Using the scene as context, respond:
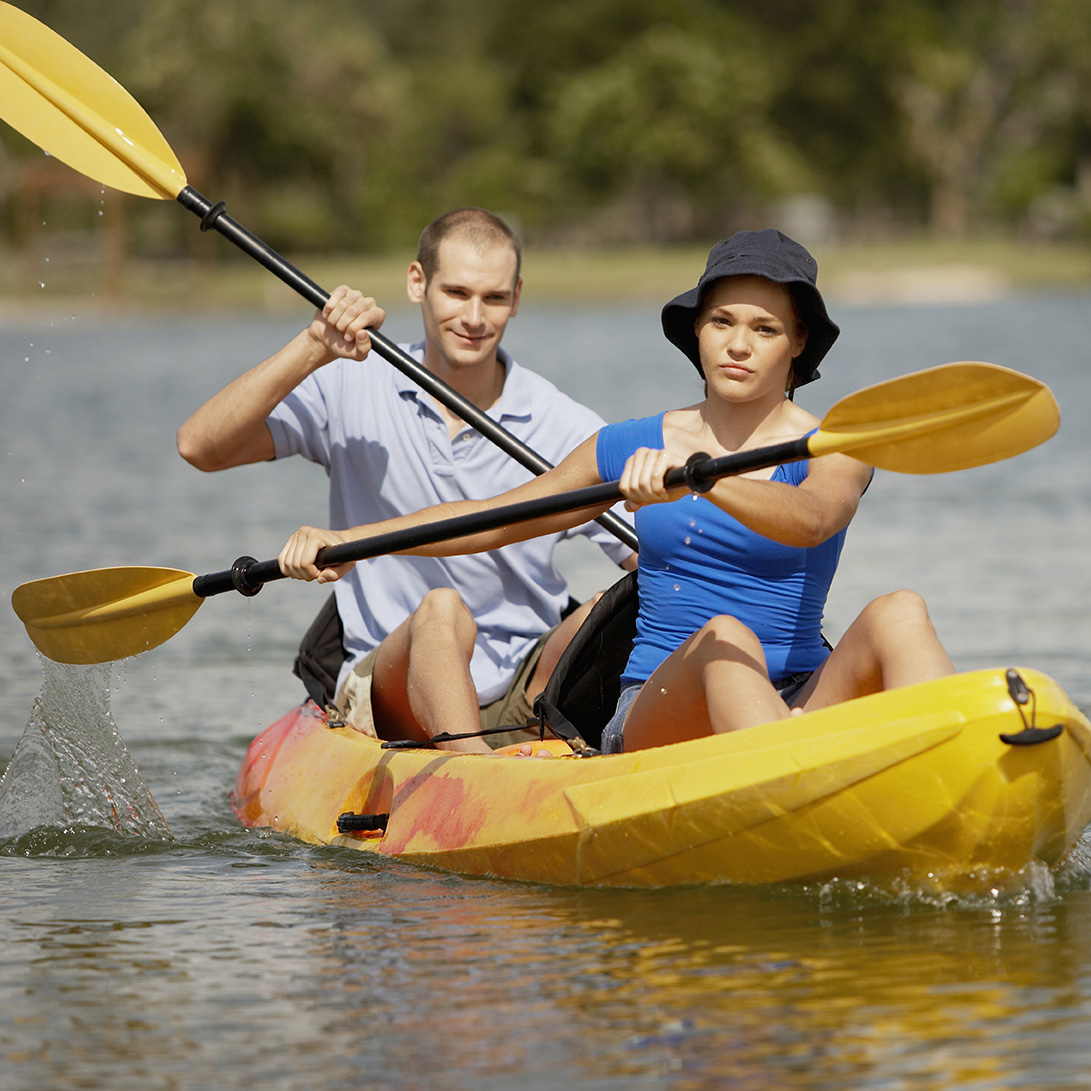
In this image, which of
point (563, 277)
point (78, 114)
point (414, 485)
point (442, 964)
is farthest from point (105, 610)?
point (563, 277)

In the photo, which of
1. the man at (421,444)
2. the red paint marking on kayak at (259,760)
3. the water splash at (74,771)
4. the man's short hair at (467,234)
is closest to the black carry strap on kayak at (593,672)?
the man at (421,444)

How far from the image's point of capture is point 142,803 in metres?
5.07

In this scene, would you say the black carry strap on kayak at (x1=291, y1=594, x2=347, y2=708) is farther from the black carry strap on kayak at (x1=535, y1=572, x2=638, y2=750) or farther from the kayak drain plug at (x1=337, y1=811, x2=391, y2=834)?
the black carry strap on kayak at (x1=535, y1=572, x2=638, y2=750)

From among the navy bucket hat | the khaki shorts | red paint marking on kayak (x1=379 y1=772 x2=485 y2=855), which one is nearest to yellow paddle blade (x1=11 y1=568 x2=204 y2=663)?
the khaki shorts

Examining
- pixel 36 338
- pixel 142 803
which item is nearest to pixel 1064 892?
pixel 142 803

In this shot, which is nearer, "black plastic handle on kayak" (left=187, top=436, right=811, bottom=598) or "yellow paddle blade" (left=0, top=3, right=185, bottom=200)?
"black plastic handle on kayak" (left=187, top=436, right=811, bottom=598)

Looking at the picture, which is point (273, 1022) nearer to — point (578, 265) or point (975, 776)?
point (975, 776)

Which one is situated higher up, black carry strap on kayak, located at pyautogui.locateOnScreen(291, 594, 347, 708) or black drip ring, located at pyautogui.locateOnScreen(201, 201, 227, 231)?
black drip ring, located at pyautogui.locateOnScreen(201, 201, 227, 231)

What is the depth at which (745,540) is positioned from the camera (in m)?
3.66

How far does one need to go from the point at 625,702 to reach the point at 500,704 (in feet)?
2.45

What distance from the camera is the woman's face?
3.63m

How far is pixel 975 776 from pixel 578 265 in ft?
146

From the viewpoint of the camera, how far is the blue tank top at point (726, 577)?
145 inches

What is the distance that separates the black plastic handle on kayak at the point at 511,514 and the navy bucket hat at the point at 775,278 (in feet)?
0.94
